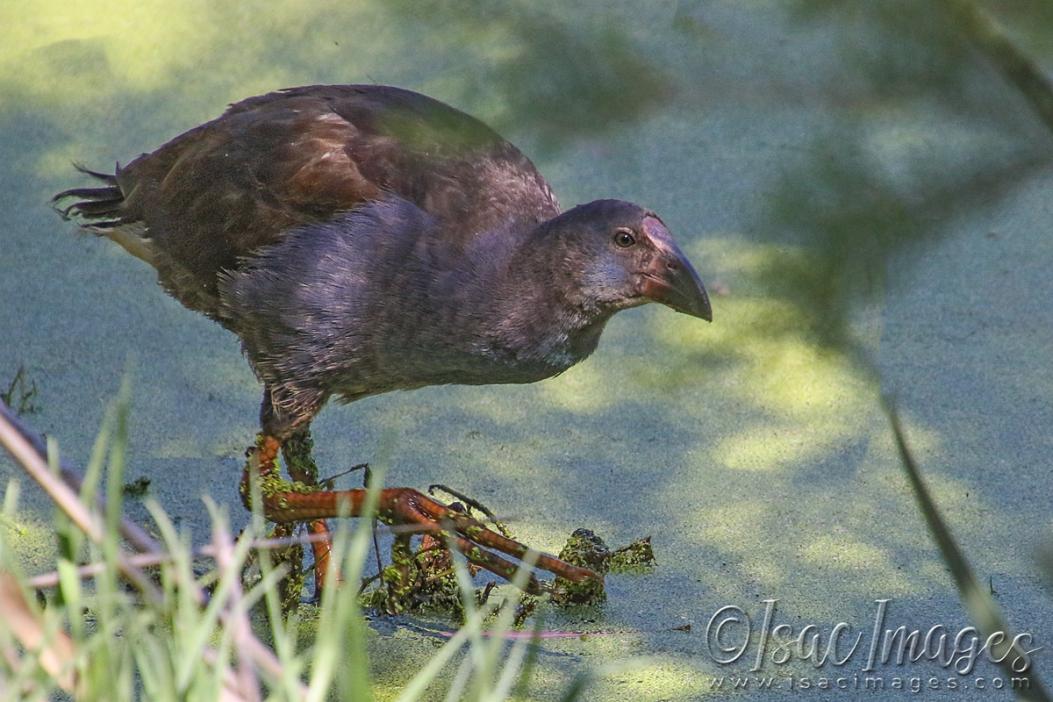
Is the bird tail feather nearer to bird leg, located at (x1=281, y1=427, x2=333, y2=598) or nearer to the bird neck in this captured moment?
bird leg, located at (x1=281, y1=427, x2=333, y2=598)

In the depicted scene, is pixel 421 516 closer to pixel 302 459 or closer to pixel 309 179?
pixel 302 459

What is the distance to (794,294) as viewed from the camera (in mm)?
1207

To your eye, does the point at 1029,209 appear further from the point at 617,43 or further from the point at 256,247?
the point at 617,43

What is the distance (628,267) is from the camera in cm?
280

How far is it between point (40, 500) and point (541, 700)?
53.9 inches

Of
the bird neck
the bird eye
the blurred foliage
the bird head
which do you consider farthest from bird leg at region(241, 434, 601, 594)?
the blurred foliage

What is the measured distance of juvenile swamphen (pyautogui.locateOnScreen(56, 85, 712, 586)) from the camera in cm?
281

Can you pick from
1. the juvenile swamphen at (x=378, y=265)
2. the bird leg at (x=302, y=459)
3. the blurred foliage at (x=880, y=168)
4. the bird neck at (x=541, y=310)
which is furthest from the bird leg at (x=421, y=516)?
the blurred foliage at (x=880, y=168)

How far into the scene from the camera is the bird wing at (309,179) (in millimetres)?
2998

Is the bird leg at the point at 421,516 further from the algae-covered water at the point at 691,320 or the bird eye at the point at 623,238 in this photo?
the bird eye at the point at 623,238

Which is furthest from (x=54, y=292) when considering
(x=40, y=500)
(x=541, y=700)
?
(x=541, y=700)

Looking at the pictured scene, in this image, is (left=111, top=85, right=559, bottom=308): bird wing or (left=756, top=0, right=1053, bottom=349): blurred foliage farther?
(left=111, top=85, right=559, bottom=308): bird wing

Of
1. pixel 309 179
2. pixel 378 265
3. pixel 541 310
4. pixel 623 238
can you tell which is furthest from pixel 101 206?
pixel 623 238

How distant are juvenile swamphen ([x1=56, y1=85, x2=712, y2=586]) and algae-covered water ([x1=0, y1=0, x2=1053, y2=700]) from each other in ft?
0.82
